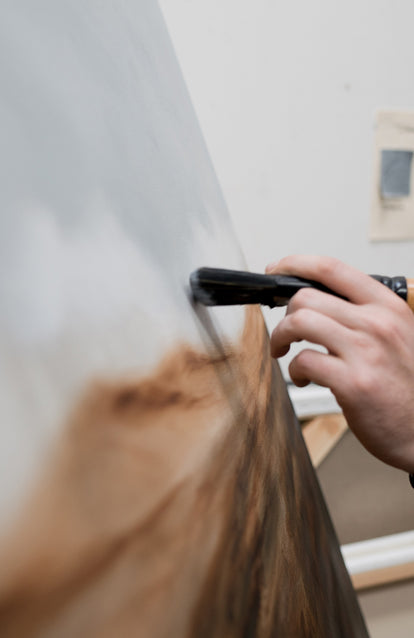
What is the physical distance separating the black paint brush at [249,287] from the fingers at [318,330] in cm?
2

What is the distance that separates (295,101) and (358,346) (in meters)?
0.72

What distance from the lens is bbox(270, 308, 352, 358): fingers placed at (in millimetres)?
351

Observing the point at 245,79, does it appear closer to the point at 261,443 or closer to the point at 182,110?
the point at 182,110

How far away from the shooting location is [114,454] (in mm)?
180

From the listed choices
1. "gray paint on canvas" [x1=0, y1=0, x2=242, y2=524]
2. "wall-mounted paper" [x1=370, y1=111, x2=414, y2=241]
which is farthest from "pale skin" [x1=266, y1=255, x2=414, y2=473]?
"wall-mounted paper" [x1=370, y1=111, x2=414, y2=241]

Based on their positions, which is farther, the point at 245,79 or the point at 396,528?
the point at 396,528

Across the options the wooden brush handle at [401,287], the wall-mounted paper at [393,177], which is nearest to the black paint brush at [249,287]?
the wooden brush handle at [401,287]

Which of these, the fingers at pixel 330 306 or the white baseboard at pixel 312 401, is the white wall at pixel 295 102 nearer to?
the white baseboard at pixel 312 401

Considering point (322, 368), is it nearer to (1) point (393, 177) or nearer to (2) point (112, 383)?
(2) point (112, 383)

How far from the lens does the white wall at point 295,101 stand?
34.9 inches

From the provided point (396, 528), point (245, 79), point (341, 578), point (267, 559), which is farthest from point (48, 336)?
point (396, 528)

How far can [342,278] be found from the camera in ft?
1.23

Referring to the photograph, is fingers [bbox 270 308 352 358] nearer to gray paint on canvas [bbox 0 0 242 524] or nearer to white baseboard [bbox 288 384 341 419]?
gray paint on canvas [bbox 0 0 242 524]

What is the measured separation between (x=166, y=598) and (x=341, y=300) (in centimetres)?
24
